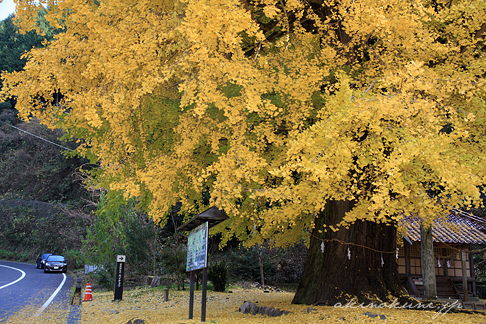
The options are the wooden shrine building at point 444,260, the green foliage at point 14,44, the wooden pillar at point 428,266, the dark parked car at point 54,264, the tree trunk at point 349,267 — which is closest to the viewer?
the tree trunk at point 349,267

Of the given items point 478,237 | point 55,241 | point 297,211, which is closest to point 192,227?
point 297,211

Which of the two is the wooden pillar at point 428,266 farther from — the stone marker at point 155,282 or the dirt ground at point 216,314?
the stone marker at point 155,282

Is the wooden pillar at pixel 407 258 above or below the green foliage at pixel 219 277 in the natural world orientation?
above

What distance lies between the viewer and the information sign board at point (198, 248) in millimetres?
6566

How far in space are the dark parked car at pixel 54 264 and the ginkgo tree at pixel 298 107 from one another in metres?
17.3

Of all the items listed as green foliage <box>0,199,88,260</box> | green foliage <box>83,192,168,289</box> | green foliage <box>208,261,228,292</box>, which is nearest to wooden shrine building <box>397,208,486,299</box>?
green foliage <box>208,261,228,292</box>

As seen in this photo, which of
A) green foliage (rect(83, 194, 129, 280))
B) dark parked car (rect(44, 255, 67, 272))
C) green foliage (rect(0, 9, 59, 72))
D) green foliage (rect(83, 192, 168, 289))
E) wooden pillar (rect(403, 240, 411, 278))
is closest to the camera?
green foliage (rect(83, 192, 168, 289))

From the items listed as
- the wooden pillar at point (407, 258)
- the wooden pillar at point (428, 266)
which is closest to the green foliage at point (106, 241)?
the wooden pillar at point (428, 266)

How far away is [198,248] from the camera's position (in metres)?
6.93

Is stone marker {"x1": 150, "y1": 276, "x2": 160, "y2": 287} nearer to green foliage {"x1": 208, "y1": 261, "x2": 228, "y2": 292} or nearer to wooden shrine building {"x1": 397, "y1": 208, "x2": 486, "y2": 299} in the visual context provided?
green foliage {"x1": 208, "y1": 261, "x2": 228, "y2": 292}

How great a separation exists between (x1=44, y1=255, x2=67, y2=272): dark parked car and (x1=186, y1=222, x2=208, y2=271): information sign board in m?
20.1

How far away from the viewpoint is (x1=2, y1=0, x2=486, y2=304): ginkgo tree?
18.2 ft

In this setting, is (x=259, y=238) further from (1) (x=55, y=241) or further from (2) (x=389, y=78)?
(1) (x=55, y=241)

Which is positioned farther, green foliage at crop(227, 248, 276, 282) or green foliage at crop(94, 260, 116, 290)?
green foliage at crop(227, 248, 276, 282)
